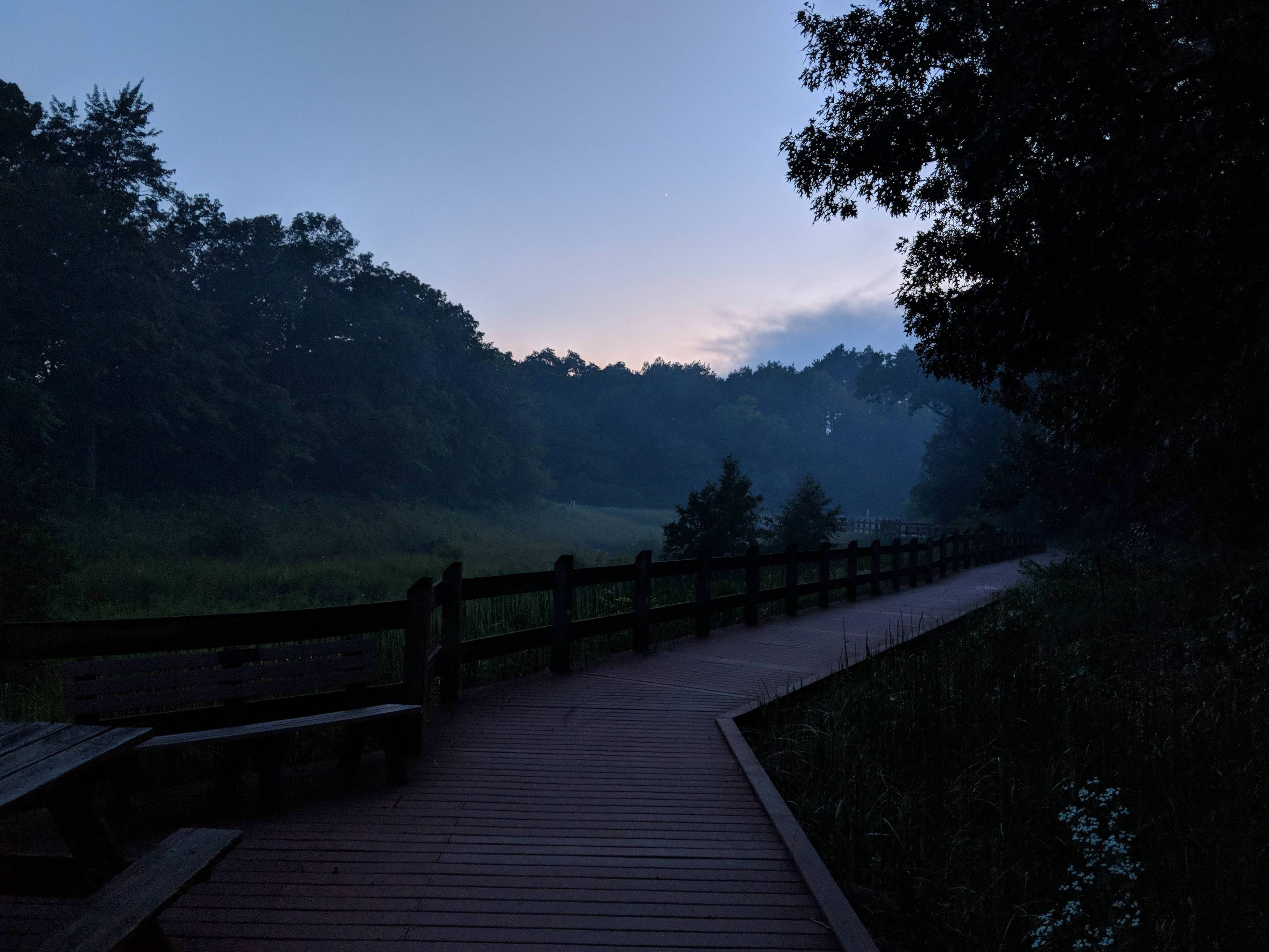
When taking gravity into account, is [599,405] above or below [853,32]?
above

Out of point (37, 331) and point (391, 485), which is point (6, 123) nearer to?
point (37, 331)

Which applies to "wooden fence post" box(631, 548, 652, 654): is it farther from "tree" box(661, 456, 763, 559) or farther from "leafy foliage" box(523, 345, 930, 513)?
"leafy foliage" box(523, 345, 930, 513)

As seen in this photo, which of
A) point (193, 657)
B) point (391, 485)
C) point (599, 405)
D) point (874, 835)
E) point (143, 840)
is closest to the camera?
point (143, 840)

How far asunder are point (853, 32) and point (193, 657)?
10375 millimetres

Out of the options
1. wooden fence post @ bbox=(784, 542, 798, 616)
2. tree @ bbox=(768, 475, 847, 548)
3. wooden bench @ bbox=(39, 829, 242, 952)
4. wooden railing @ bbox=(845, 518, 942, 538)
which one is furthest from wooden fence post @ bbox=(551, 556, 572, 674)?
wooden railing @ bbox=(845, 518, 942, 538)

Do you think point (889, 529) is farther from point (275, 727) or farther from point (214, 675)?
point (275, 727)

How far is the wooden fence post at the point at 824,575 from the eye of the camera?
1516cm

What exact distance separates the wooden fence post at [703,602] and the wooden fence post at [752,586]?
3.30 feet

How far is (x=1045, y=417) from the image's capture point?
33.2ft

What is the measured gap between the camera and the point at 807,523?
30516 mm

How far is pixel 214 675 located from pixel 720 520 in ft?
71.5

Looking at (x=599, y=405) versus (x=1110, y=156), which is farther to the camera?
(x=599, y=405)

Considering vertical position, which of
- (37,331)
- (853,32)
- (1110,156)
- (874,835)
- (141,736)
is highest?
(37,331)

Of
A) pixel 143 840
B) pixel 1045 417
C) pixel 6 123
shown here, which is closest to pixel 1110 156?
pixel 1045 417
